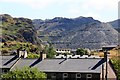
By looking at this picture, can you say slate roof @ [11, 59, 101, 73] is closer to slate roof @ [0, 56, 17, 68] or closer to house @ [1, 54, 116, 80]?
house @ [1, 54, 116, 80]

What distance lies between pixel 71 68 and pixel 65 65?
1660 mm

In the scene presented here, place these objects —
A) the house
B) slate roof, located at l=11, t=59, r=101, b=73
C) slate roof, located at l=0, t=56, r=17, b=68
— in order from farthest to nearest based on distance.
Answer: slate roof, located at l=0, t=56, r=17, b=68 < slate roof, located at l=11, t=59, r=101, b=73 < the house

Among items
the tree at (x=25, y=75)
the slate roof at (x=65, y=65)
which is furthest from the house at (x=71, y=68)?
the tree at (x=25, y=75)

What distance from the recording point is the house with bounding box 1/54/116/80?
62.2 meters

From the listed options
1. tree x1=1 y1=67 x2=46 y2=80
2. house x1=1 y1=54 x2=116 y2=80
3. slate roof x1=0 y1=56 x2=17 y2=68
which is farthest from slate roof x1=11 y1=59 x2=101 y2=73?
tree x1=1 y1=67 x2=46 y2=80

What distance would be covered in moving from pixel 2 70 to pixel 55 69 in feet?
36.3

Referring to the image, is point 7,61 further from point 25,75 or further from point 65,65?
point 25,75

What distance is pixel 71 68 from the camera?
209 ft

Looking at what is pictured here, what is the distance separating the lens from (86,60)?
6575 cm

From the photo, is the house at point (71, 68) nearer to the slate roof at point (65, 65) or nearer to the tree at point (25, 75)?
the slate roof at point (65, 65)

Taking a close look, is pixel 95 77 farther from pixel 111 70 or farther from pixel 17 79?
pixel 17 79

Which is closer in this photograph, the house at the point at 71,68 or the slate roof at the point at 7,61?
the house at the point at 71,68

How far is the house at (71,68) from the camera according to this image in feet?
204

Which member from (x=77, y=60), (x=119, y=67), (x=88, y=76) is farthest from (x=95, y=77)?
(x=119, y=67)
